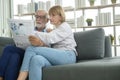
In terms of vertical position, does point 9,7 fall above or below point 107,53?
above

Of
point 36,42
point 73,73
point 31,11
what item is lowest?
point 73,73

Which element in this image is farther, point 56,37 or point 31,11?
point 31,11

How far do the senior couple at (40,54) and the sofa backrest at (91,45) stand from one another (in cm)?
27

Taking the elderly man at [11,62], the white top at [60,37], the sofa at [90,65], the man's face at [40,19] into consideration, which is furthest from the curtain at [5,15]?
the white top at [60,37]

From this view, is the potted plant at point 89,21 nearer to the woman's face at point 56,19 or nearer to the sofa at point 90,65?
the sofa at point 90,65

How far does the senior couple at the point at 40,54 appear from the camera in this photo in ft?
7.43

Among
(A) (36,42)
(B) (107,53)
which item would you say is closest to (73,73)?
(A) (36,42)

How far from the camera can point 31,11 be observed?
5.85 m

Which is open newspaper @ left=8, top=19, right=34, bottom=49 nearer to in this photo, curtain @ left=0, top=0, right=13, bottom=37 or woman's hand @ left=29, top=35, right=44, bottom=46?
woman's hand @ left=29, top=35, right=44, bottom=46

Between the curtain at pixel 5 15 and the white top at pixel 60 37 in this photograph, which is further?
the curtain at pixel 5 15

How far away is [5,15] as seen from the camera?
609 centimetres

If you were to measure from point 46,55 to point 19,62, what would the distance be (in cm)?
32

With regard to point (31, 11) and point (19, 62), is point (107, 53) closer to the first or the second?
point (19, 62)

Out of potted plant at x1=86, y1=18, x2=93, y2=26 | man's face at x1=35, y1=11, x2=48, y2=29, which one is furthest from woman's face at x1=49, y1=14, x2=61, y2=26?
potted plant at x1=86, y1=18, x2=93, y2=26
